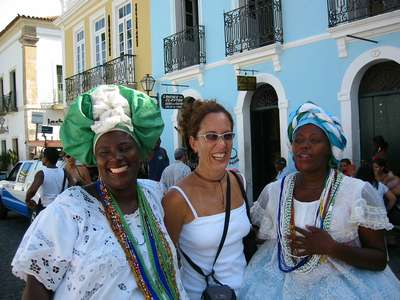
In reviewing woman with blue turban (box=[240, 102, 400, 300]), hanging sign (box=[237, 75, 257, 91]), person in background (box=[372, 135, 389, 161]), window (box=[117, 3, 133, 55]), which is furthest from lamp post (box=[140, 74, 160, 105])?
woman with blue turban (box=[240, 102, 400, 300])

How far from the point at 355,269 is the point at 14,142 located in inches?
1168

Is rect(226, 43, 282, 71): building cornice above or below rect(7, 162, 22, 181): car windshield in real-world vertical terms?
above

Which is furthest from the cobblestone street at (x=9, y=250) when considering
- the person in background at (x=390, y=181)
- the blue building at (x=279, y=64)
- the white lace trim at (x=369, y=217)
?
the person in background at (x=390, y=181)

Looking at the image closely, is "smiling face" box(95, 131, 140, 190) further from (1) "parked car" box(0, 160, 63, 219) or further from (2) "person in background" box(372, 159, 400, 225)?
(1) "parked car" box(0, 160, 63, 219)

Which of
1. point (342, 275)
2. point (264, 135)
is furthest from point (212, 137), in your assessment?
point (264, 135)

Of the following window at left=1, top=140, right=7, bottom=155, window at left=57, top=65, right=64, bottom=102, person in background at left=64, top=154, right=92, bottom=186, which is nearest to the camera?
person in background at left=64, top=154, right=92, bottom=186

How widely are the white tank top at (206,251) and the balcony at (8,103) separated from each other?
2802 centimetres

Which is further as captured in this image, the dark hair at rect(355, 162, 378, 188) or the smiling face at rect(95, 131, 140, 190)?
the dark hair at rect(355, 162, 378, 188)

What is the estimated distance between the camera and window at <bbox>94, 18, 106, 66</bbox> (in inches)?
680

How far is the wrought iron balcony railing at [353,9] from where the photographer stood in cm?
812

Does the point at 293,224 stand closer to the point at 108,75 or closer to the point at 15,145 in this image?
the point at 108,75

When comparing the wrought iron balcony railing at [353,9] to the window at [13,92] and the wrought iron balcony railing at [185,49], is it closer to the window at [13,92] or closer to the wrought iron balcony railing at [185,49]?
the wrought iron balcony railing at [185,49]

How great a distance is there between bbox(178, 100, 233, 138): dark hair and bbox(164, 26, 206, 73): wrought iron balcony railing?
9730 millimetres

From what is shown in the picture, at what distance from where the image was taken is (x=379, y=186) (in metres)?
6.91
